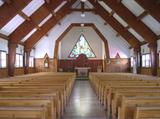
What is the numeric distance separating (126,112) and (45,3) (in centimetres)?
1210

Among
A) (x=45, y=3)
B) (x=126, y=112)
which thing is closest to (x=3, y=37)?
(x=45, y=3)

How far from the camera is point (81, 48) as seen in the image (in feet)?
79.6

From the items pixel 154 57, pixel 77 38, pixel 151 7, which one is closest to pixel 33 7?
pixel 151 7

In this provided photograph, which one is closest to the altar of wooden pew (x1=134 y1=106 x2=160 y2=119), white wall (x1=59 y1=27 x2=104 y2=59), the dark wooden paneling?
the dark wooden paneling

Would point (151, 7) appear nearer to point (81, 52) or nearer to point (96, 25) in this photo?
point (96, 25)

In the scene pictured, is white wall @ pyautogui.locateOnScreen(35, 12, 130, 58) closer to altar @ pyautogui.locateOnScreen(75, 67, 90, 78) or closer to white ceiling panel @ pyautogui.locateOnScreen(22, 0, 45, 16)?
altar @ pyautogui.locateOnScreen(75, 67, 90, 78)

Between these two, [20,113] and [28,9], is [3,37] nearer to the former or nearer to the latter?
[28,9]

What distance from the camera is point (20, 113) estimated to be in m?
2.73

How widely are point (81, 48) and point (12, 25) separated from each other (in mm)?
10802

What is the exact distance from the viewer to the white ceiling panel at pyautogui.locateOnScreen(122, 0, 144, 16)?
13.3 metres

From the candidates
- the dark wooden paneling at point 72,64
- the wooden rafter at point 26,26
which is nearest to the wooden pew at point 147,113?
the wooden rafter at point 26,26

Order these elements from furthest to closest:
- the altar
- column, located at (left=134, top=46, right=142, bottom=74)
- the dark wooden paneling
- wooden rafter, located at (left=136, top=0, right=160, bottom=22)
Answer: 1. the dark wooden paneling
2. the altar
3. column, located at (left=134, top=46, right=142, bottom=74)
4. wooden rafter, located at (left=136, top=0, right=160, bottom=22)

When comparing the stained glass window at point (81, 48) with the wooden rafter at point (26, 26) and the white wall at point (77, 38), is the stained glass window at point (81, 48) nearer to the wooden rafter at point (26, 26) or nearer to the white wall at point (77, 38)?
the white wall at point (77, 38)

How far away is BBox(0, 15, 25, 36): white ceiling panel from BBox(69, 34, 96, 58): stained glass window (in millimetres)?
9961
